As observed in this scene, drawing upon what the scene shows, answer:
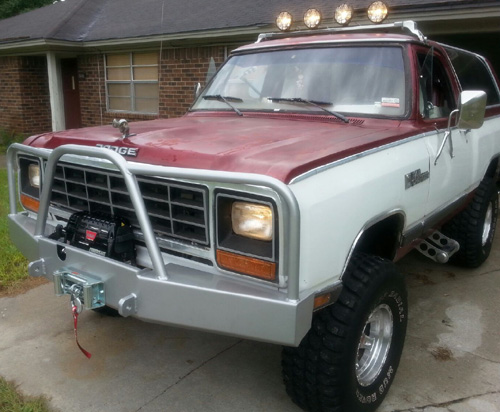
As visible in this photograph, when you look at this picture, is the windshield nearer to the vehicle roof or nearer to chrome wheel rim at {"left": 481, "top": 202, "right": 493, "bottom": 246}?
the vehicle roof

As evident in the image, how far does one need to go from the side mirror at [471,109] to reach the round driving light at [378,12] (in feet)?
3.21

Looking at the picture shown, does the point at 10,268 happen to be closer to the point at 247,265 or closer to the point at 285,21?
the point at 285,21

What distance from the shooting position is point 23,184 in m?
3.26

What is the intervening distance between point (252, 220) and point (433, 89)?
7.08ft

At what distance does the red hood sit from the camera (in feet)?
7.38

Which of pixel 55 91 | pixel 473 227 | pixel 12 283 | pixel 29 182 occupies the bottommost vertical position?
pixel 12 283

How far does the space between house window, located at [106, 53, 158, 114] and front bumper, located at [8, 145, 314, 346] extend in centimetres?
836

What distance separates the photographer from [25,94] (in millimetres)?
12586

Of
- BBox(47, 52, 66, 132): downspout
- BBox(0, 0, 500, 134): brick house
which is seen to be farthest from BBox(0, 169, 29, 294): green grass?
BBox(47, 52, 66, 132): downspout

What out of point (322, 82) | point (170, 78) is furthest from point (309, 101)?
point (170, 78)

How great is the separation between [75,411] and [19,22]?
13395mm

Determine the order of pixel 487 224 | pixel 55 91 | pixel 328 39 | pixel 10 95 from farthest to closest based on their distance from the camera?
pixel 10 95, pixel 55 91, pixel 487 224, pixel 328 39

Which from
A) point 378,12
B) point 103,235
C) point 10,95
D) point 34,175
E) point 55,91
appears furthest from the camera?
point 10,95

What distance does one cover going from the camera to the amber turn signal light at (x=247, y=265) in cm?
212
